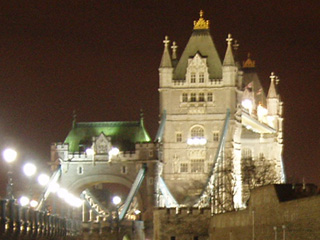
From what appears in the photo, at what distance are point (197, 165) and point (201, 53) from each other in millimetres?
13437

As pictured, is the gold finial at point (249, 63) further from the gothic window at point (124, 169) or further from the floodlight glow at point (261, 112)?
the gothic window at point (124, 169)

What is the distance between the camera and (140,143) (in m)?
146

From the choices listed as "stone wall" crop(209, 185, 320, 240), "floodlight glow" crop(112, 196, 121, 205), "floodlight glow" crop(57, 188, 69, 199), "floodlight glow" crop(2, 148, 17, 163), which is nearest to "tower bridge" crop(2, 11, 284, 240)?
"floodlight glow" crop(57, 188, 69, 199)

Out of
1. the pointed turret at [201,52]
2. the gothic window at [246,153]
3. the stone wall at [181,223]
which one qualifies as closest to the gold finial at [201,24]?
the pointed turret at [201,52]

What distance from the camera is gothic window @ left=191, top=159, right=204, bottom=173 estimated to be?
148625mm

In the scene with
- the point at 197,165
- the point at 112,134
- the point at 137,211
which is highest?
the point at 112,134

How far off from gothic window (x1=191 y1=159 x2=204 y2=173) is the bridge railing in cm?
3812

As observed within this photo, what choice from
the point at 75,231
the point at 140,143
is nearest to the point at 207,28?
the point at 140,143

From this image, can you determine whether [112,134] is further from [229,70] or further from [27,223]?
[27,223]

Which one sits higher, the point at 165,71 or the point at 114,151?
the point at 165,71

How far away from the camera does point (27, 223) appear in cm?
8131

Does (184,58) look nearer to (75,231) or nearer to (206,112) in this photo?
(206,112)

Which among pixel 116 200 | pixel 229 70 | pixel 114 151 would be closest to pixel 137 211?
pixel 114 151

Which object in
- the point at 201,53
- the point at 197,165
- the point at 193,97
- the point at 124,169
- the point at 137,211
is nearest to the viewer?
the point at 137,211
